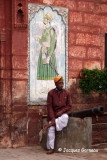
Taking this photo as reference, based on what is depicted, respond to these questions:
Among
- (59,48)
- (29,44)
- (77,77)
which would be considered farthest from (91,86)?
(29,44)

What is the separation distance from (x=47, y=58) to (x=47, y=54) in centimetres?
9

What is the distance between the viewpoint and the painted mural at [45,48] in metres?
9.81

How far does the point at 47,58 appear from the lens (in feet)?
32.8

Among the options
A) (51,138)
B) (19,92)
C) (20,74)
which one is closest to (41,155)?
(51,138)

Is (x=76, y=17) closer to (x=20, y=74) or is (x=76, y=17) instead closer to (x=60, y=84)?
(x=20, y=74)

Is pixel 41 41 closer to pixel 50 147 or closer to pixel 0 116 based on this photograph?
pixel 0 116

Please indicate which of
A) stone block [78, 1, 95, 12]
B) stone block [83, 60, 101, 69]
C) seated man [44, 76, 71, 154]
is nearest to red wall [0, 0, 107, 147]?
stone block [78, 1, 95, 12]

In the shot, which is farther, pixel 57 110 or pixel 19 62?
pixel 19 62

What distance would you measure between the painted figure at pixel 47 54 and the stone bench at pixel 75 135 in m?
1.46

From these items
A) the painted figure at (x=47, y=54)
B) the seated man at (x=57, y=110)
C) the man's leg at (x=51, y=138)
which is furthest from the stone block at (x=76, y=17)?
the man's leg at (x=51, y=138)

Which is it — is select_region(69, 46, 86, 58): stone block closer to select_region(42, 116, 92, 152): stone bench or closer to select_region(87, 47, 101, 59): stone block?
select_region(87, 47, 101, 59): stone block

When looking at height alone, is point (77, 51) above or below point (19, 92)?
above

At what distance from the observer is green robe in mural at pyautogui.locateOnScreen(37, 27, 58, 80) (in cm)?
992

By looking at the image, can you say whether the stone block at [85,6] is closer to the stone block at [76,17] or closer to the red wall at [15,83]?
the stone block at [76,17]
